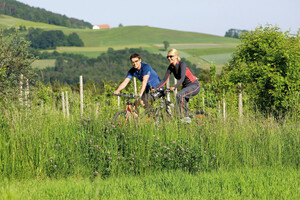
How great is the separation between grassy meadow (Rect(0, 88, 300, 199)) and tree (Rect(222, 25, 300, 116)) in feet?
22.1

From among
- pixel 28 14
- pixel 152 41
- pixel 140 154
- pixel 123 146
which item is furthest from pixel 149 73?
pixel 28 14

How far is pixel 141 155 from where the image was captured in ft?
21.6

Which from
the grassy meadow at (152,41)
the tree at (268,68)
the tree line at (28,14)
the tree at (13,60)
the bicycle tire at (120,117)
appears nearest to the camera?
the bicycle tire at (120,117)

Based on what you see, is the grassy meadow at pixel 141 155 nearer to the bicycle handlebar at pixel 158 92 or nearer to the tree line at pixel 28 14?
the bicycle handlebar at pixel 158 92

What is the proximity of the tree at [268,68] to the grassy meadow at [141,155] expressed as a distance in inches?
266

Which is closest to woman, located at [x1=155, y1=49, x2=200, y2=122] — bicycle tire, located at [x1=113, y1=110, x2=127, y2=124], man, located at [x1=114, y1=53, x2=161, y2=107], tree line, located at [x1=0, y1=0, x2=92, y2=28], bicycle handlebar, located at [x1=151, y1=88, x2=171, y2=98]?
bicycle handlebar, located at [x1=151, y1=88, x2=171, y2=98]

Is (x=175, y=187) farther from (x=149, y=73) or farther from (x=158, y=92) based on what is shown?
(x=149, y=73)

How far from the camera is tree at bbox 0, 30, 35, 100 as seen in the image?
38.1 ft

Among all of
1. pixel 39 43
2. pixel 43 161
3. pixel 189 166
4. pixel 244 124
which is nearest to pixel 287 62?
pixel 244 124

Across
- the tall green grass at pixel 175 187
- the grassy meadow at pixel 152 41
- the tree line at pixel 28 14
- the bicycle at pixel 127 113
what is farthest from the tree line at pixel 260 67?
the tree line at pixel 28 14

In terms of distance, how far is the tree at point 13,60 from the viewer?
11.6 meters

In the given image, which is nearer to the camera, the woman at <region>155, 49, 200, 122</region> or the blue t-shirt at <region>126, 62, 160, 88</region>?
the woman at <region>155, 49, 200, 122</region>

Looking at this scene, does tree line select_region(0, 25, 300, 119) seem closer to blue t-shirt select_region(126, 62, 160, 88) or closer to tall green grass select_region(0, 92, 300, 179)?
blue t-shirt select_region(126, 62, 160, 88)

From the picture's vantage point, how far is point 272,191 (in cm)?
517
